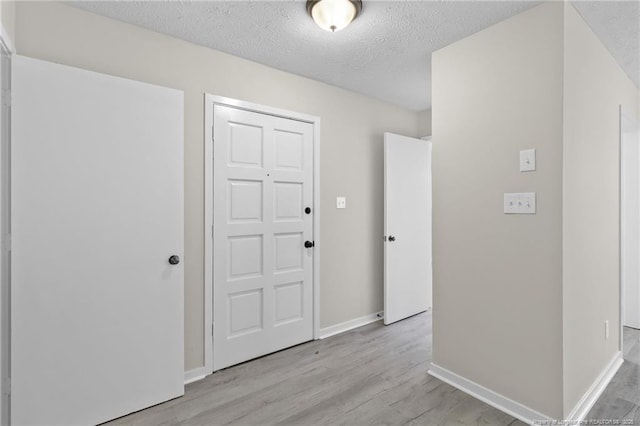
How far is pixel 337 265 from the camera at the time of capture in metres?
3.17

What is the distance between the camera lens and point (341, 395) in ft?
6.97

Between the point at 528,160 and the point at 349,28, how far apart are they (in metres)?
A: 1.35

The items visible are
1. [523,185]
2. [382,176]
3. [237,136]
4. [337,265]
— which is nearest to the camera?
[523,185]

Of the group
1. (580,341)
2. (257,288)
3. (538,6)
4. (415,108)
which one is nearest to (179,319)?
(257,288)

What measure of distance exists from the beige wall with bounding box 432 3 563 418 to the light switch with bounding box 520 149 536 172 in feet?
0.09

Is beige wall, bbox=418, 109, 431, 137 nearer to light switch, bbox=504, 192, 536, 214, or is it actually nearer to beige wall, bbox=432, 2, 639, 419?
beige wall, bbox=432, 2, 639, 419

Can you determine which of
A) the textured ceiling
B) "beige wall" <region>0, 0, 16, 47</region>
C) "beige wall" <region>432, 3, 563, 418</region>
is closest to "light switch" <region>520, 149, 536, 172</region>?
"beige wall" <region>432, 3, 563, 418</region>

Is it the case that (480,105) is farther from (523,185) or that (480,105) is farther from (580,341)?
(580,341)

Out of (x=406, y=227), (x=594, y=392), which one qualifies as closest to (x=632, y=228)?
(x=594, y=392)

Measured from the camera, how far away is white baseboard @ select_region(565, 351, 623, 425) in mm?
1838

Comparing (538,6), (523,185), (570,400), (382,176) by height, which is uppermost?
(538,6)

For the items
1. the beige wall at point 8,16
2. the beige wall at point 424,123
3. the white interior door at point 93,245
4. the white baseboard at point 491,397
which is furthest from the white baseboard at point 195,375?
the beige wall at point 424,123

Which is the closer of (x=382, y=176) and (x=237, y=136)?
(x=237, y=136)

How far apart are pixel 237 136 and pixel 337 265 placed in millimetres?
1499
